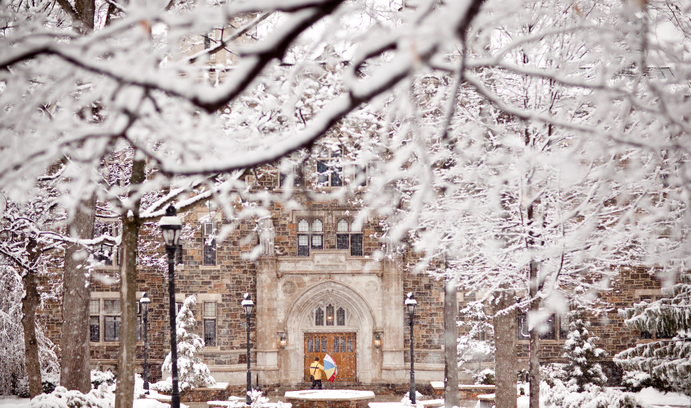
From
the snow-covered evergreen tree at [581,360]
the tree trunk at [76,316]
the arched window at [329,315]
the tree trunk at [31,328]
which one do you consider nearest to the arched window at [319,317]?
the arched window at [329,315]

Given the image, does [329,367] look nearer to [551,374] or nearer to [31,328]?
[551,374]

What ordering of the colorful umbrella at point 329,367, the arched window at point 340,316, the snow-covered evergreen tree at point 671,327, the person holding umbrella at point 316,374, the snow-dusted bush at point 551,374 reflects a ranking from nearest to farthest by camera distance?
1. the snow-covered evergreen tree at point 671,327
2. the snow-dusted bush at point 551,374
3. the person holding umbrella at point 316,374
4. the colorful umbrella at point 329,367
5. the arched window at point 340,316

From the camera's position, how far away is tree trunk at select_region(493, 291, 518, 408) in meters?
9.88

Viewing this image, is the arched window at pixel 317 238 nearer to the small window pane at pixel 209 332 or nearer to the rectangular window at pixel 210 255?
the rectangular window at pixel 210 255

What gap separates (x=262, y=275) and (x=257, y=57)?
→ 16.7 meters

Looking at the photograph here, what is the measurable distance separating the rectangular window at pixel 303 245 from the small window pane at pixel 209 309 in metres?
3.26

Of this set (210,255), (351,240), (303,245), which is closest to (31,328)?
(210,255)

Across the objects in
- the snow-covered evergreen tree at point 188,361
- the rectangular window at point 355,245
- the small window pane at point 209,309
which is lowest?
the snow-covered evergreen tree at point 188,361

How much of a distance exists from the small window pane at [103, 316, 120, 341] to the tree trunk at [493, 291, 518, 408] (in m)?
13.8

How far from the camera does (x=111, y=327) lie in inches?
764

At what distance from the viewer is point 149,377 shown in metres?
18.4

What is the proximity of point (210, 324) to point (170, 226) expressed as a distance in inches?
494

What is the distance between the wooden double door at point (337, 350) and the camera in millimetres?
18953

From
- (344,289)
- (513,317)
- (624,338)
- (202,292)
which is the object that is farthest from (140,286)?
(624,338)
